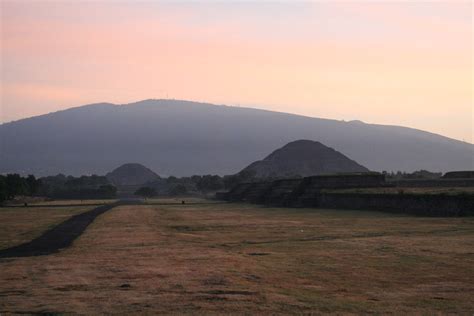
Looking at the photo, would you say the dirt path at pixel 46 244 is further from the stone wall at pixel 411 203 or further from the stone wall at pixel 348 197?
the stone wall at pixel 348 197

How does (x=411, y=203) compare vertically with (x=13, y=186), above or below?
below

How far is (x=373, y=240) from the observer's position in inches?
1145

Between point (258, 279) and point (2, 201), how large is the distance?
8500 cm

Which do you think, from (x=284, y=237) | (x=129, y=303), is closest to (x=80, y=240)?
(x=284, y=237)

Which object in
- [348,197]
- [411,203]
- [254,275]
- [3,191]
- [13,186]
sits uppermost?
[13,186]

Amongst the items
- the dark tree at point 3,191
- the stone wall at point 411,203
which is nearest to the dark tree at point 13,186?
the dark tree at point 3,191

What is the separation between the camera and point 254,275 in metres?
19.3

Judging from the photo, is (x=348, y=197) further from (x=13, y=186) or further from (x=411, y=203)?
(x=13, y=186)

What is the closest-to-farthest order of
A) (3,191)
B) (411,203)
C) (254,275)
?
1. (254,275)
2. (411,203)
3. (3,191)

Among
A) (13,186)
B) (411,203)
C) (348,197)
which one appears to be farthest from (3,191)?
(411,203)

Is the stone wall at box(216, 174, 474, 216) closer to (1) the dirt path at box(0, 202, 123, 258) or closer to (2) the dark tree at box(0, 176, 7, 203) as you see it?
(1) the dirt path at box(0, 202, 123, 258)

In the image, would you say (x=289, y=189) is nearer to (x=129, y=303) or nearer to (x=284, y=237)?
(x=284, y=237)

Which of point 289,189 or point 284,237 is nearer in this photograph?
point 284,237

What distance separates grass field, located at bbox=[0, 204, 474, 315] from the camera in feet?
48.8
